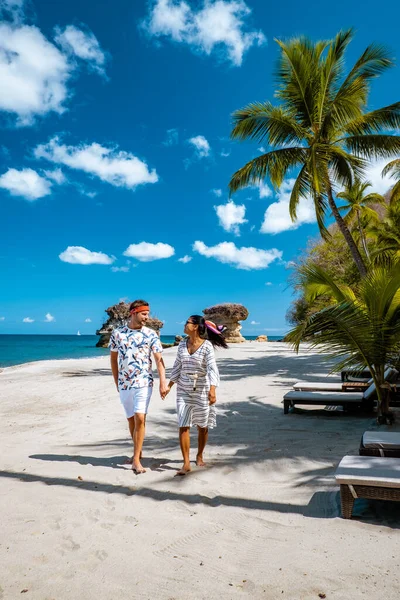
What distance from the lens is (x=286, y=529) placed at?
317 centimetres

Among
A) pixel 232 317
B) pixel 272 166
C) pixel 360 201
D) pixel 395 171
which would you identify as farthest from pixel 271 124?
pixel 232 317

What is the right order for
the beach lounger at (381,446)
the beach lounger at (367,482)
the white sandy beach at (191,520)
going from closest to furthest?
the white sandy beach at (191,520)
the beach lounger at (367,482)
the beach lounger at (381,446)

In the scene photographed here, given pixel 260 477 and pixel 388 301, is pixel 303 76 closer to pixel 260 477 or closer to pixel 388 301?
pixel 388 301

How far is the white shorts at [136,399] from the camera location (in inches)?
182

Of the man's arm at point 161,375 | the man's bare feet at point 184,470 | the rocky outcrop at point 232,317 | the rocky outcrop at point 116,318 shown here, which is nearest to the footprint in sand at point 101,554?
the man's bare feet at point 184,470

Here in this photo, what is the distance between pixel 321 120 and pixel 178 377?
35.6ft

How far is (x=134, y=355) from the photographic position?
4.74 m

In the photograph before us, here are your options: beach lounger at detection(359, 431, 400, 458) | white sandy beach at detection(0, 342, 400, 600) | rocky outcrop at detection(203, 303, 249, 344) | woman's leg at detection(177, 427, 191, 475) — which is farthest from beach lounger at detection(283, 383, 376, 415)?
rocky outcrop at detection(203, 303, 249, 344)

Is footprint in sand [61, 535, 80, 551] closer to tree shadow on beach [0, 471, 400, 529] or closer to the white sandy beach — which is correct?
the white sandy beach

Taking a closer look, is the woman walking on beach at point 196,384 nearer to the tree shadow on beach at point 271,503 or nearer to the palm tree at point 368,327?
the tree shadow on beach at point 271,503

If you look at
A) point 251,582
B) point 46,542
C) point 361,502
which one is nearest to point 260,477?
point 361,502

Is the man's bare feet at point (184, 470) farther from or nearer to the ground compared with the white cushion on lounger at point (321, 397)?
nearer to the ground

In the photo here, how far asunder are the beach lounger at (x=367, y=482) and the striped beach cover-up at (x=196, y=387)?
1.61 meters

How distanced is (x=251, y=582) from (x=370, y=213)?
26.1 metres
